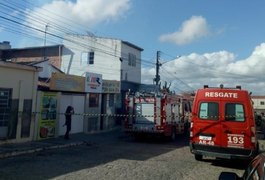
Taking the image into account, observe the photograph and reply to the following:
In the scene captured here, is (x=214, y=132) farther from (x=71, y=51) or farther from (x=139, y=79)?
(x=139, y=79)

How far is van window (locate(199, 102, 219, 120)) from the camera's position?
13633 mm

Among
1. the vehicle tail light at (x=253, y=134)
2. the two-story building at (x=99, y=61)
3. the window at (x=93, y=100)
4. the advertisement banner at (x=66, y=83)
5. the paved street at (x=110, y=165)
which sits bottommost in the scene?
the paved street at (x=110, y=165)

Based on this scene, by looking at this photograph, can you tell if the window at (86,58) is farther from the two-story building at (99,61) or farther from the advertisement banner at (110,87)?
the advertisement banner at (110,87)

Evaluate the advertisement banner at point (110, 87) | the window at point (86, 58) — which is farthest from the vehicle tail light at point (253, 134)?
the window at point (86, 58)

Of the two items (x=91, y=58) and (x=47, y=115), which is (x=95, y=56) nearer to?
(x=91, y=58)

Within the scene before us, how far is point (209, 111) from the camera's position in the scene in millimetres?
13727

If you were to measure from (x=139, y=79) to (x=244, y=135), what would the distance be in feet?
108

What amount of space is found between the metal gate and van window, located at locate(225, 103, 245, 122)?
32.1ft

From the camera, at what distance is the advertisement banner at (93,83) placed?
2416 cm

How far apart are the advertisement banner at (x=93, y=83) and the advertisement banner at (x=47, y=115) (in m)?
3.73

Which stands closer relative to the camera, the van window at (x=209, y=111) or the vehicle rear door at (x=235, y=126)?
the vehicle rear door at (x=235, y=126)

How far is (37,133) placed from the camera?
62.5 feet

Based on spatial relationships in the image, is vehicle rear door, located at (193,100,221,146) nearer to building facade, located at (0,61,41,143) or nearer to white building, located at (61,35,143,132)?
building facade, located at (0,61,41,143)

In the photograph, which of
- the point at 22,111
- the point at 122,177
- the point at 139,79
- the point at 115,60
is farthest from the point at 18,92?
the point at 139,79
